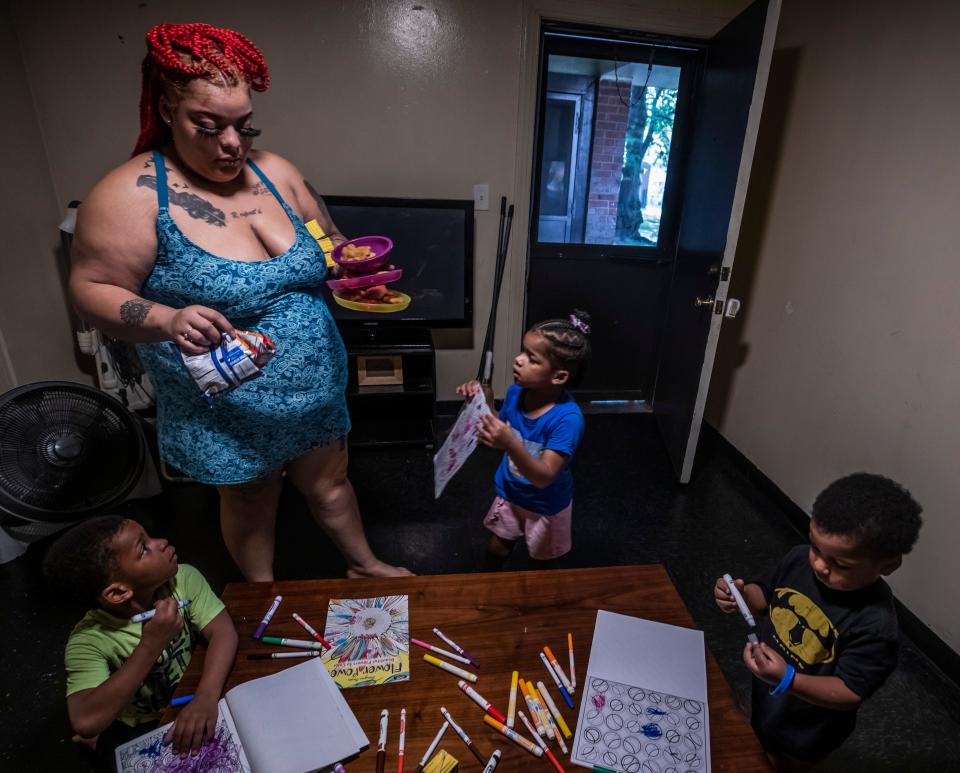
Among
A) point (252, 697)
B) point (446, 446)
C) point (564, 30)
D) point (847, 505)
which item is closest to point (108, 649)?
point (252, 697)

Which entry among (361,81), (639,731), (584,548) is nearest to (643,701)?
(639,731)

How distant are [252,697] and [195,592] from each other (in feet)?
0.89

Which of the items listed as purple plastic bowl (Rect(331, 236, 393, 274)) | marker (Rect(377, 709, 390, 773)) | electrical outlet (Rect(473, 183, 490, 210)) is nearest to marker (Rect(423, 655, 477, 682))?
marker (Rect(377, 709, 390, 773))

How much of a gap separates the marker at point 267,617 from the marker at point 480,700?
389 millimetres

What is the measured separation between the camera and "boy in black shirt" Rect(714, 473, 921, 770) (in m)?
0.85

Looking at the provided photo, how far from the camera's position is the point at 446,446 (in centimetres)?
129

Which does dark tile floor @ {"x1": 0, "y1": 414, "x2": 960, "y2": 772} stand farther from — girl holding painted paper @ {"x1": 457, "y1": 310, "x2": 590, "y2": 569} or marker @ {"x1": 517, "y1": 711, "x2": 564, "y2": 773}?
marker @ {"x1": 517, "y1": 711, "x2": 564, "y2": 773}

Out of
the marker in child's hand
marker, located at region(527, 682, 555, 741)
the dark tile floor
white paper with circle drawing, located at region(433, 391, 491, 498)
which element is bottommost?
the dark tile floor

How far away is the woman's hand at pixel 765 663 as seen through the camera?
839mm

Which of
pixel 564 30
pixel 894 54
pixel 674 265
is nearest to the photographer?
pixel 894 54

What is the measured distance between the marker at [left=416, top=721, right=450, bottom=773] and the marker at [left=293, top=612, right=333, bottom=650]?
26 cm

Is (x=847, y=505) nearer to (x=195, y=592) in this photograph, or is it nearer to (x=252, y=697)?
(x=252, y=697)

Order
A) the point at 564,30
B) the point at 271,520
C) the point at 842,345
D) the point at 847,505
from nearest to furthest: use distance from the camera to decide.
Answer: the point at 847,505, the point at 271,520, the point at 842,345, the point at 564,30

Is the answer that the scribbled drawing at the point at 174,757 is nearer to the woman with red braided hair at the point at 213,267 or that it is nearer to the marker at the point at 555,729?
the marker at the point at 555,729
